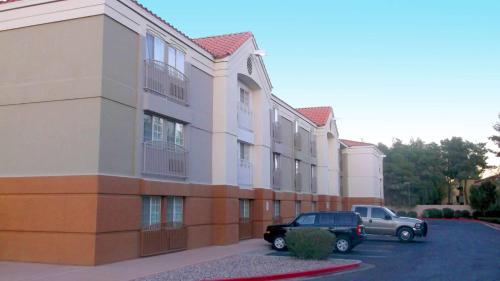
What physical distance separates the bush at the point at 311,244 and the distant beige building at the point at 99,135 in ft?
14.9

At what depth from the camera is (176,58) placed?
19.4 m

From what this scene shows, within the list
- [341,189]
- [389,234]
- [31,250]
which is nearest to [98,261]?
[31,250]

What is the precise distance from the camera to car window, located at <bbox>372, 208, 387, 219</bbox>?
27.5m

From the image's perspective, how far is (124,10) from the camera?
16.3 m

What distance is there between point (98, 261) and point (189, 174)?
6.45m

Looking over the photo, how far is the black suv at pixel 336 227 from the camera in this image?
20.8 metres

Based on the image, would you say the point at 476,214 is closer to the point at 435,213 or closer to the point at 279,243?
the point at 435,213

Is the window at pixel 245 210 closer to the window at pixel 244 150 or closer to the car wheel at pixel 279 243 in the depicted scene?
the window at pixel 244 150

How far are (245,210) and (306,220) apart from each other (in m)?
4.61

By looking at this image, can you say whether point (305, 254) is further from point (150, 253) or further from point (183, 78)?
point (183, 78)

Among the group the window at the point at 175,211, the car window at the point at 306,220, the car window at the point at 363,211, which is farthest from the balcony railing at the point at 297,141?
the window at the point at 175,211

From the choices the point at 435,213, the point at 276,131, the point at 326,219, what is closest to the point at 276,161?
the point at 276,131

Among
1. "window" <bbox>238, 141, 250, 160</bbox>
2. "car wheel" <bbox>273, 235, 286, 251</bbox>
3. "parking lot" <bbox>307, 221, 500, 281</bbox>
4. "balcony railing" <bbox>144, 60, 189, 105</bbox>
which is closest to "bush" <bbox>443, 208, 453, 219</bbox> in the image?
"parking lot" <bbox>307, 221, 500, 281</bbox>

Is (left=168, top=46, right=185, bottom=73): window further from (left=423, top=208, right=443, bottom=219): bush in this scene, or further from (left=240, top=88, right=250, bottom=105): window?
(left=423, top=208, right=443, bottom=219): bush
